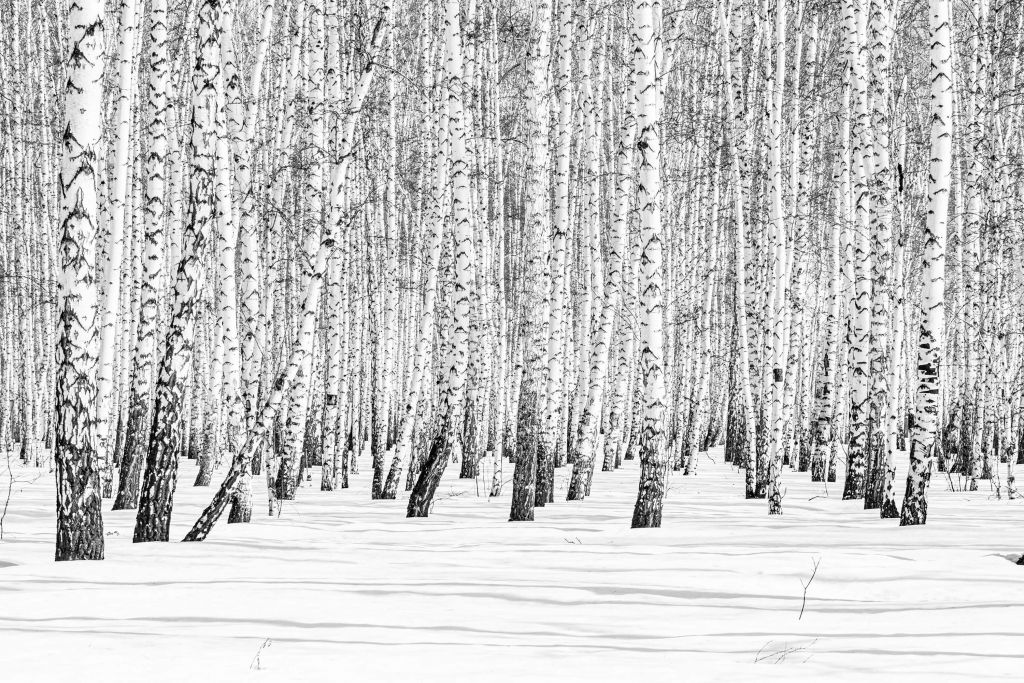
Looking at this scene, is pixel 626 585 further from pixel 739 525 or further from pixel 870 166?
pixel 870 166

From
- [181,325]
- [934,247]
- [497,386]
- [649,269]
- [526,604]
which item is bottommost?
[526,604]

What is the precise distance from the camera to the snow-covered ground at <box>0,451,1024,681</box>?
4.28m

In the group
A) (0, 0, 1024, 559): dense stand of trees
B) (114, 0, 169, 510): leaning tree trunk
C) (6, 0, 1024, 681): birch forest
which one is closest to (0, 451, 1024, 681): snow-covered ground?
(6, 0, 1024, 681): birch forest

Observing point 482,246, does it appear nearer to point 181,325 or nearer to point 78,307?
point 181,325

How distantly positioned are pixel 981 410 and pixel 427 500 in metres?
8.16

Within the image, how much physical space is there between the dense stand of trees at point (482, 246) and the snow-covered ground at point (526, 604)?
86 centimetres

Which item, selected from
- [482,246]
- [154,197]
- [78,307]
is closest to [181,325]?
[78,307]

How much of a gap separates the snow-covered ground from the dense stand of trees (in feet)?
2.83

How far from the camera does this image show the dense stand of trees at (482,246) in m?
8.40

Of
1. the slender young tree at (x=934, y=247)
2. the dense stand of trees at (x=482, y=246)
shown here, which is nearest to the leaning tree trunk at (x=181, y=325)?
the dense stand of trees at (x=482, y=246)

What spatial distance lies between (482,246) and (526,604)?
9.95 meters

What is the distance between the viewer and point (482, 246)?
15172 millimetres

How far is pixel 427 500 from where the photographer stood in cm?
1099

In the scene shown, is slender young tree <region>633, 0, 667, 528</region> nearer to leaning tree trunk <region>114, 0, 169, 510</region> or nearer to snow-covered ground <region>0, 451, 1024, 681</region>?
snow-covered ground <region>0, 451, 1024, 681</region>
